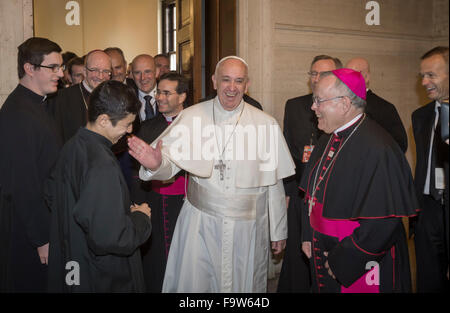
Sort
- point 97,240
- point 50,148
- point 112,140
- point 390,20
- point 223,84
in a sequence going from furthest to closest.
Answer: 1. point 390,20
2. point 223,84
3. point 50,148
4. point 112,140
5. point 97,240

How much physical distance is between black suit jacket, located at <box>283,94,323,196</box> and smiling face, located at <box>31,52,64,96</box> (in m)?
2.33

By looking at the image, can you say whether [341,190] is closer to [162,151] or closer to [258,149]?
[258,149]

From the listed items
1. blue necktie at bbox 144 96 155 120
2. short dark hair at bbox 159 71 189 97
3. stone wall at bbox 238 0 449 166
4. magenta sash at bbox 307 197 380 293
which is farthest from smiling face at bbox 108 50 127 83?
magenta sash at bbox 307 197 380 293

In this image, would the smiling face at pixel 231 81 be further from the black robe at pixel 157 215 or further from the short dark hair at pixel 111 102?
the black robe at pixel 157 215

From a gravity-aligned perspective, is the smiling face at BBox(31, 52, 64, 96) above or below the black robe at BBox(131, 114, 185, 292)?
above

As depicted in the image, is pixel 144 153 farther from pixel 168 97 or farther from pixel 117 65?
pixel 117 65

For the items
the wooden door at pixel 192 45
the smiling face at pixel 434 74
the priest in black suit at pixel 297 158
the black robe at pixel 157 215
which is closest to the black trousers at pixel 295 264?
the priest in black suit at pixel 297 158

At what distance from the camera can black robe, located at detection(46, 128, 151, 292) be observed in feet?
7.16

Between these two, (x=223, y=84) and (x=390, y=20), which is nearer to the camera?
(x=223, y=84)

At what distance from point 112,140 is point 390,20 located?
4.43 m

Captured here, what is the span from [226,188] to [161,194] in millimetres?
1115

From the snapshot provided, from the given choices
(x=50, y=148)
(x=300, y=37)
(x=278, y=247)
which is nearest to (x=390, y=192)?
(x=278, y=247)

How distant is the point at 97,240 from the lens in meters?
2.19

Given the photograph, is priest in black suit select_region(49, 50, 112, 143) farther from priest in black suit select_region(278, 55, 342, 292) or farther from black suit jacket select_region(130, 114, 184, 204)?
priest in black suit select_region(278, 55, 342, 292)
